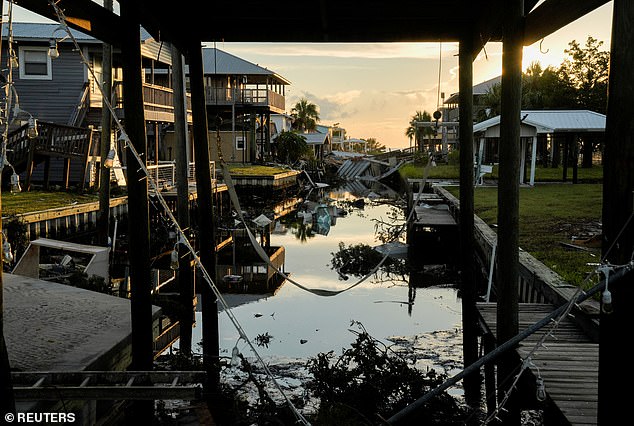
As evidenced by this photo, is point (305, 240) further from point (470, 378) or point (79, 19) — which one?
point (79, 19)

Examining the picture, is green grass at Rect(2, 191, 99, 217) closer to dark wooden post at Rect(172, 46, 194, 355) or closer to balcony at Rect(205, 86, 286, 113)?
dark wooden post at Rect(172, 46, 194, 355)

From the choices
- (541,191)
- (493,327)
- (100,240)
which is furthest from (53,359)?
(541,191)

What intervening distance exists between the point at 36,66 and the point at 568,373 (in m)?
29.7

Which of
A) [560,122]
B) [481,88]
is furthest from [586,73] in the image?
[560,122]

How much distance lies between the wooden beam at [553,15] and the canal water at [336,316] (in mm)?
4516

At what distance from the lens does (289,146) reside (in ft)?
201

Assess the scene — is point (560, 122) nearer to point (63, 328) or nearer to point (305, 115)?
point (63, 328)

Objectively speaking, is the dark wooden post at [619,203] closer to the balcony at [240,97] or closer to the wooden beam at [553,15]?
the wooden beam at [553,15]

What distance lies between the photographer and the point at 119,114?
2875cm

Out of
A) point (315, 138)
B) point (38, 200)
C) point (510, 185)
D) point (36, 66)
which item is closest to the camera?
point (510, 185)

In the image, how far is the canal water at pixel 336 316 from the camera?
11648mm

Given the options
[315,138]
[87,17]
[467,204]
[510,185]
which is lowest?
[467,204]

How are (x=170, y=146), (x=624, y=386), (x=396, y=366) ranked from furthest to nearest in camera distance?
(x=170, y=146), (x=396, y=366), (x=624, y=386)

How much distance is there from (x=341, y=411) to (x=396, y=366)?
4.09 feet
